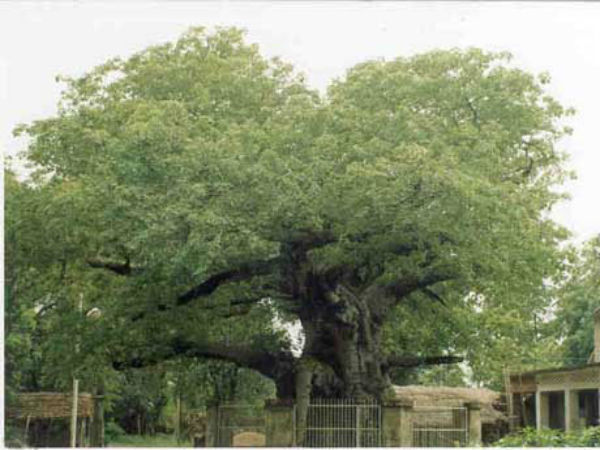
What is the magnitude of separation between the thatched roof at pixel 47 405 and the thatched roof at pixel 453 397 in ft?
36.4

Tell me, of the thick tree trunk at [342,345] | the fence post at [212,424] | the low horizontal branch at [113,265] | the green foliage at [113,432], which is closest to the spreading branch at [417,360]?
the thick tree trunk at [342,345]

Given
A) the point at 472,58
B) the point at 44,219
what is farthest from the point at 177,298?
the point at 472,58

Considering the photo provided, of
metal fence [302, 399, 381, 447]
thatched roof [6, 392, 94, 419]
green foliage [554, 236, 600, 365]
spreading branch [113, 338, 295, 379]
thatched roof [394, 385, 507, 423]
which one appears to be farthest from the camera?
green foliage [554, 236, 600, 365]

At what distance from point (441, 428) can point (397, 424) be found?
1040 millimetres

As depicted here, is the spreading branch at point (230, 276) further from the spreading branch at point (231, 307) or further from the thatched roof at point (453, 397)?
the thatched roof at point (453, 397)

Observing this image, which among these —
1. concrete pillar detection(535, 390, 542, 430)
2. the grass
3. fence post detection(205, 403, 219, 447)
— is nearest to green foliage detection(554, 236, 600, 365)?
concrete pillar detection(535, 390, 542, 430)

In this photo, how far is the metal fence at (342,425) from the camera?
866 inches

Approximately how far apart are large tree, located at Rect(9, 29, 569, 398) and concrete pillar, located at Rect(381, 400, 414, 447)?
3.92ft

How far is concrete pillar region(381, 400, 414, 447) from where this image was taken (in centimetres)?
2217

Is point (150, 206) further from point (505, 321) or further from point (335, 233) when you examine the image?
point (505, 321)

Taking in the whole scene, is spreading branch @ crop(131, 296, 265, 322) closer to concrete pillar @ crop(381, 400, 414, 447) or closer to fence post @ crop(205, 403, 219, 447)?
fence post @ crop(205, 403, 219, 447)

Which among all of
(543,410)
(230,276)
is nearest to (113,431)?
(543,410)

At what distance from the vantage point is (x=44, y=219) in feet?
75.9

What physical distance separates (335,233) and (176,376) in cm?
1128
